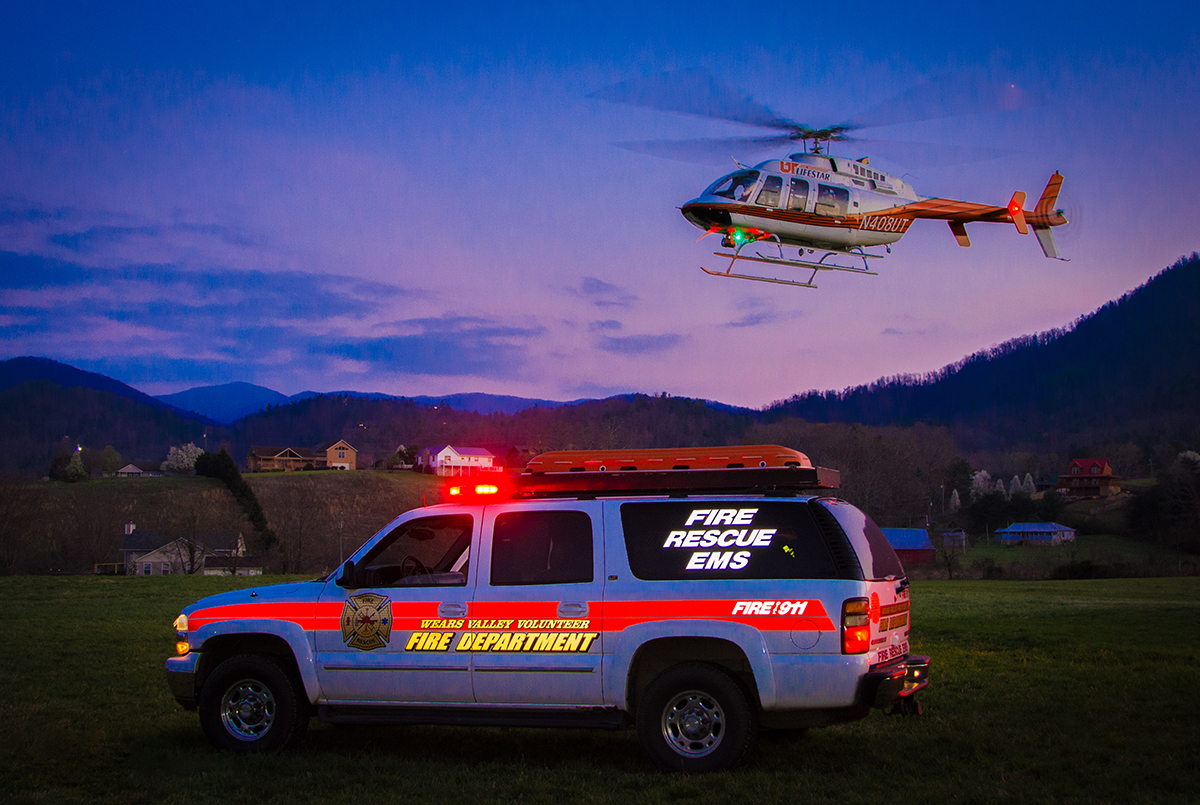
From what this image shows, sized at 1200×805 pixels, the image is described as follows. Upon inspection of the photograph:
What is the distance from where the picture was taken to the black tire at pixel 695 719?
7297mm

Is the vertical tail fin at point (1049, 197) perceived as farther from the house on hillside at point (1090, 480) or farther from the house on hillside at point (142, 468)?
the house on hillside at point (142, 468)

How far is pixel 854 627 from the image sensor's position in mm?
7145

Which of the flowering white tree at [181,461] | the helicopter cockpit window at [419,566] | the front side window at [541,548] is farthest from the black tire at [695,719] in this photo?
the flowering white tree at [181,461]

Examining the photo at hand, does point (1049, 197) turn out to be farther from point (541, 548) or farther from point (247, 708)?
point (247, 708)

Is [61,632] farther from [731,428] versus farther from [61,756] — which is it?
[731,428]

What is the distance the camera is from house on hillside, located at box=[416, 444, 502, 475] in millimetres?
139625

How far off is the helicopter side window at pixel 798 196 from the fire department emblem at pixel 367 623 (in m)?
18.8

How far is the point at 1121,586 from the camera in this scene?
37281 mm

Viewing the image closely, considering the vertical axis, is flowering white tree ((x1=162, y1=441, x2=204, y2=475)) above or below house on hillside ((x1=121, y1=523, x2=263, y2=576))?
above

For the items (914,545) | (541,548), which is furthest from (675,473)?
(914,545)

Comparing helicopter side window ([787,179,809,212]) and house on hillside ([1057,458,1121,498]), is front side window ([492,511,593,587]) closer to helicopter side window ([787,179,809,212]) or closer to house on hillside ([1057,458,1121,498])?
helicopter side window ([787,179,809,212])

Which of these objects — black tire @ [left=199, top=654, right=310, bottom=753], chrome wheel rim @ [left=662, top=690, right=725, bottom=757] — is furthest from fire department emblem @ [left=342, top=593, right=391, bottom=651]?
chrome wheel rim @ [left=662, top=690, right=725, bottom=757]

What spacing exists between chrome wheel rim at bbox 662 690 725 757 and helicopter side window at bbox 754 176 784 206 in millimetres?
18472

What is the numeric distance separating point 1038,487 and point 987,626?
14514 cm
